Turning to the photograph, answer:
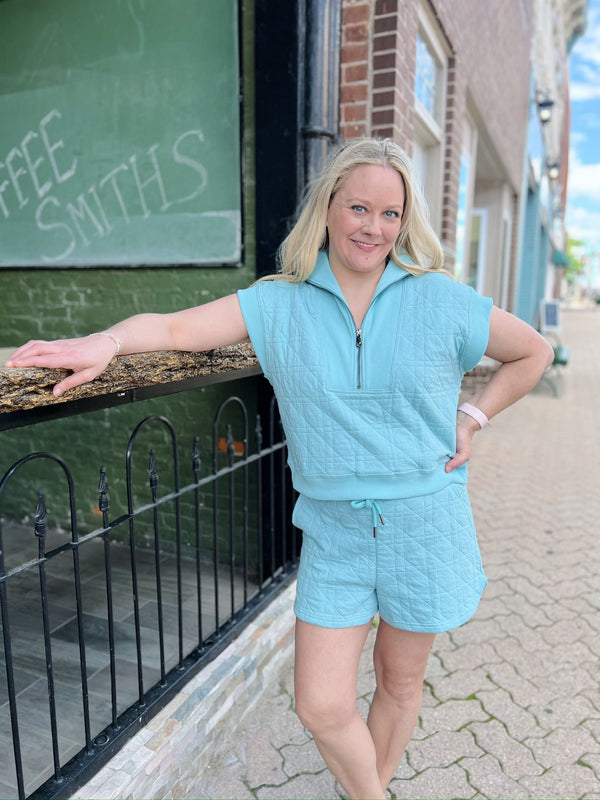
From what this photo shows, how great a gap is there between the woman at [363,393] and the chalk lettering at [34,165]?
2678mm

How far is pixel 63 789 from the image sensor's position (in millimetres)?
1724

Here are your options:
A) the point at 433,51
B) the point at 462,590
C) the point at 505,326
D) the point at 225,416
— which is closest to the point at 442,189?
the point at 433,51

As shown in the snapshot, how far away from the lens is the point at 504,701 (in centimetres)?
262

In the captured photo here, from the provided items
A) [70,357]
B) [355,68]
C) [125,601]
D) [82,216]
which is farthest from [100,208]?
[70,357]

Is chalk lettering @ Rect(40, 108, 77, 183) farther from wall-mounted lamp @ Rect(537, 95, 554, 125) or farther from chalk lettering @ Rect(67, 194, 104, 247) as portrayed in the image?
wall-mounted lamp @ Rect(537, 95, 554, 125)

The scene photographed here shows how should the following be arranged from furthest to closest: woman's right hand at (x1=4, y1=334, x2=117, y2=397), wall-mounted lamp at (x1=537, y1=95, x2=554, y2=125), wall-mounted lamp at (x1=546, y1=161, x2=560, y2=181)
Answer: wall-mounted lamp at (x1=546, y1=161, x2=560, y2=181) < wall-mounted lamp at (x1=537, y1=95, x2=554, y2=125) < woman's right hand at (x1=4, y1=334, x2=117, y2=397)

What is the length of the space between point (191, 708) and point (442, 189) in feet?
14.2

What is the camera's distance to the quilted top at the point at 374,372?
4.99 feet

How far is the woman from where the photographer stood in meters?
1.52

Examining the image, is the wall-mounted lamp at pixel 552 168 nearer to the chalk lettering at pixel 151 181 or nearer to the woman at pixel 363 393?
the chalk lettering at pixel 151 181

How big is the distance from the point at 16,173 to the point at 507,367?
3.43m

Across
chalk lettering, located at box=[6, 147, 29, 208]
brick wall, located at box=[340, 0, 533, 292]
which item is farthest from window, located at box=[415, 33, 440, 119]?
chalk lettering, located at box=[6, 147, 29, 208]

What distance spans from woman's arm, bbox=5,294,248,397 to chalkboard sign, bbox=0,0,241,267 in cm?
170

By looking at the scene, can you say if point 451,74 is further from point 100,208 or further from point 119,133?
point 100,208
